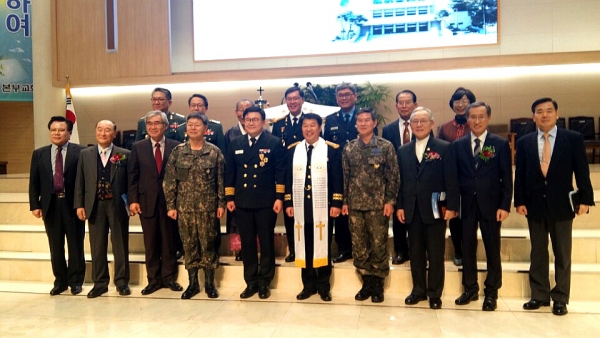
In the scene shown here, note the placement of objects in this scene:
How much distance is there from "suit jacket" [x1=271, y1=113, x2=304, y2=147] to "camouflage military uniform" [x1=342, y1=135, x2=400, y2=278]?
2.46ft

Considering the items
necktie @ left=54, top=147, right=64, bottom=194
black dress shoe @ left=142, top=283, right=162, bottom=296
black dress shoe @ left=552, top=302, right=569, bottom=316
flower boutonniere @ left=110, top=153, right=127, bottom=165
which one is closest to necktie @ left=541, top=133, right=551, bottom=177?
black dress shoe @ left=552, top=302, right=569, bottom=316

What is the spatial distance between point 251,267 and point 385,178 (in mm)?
1432

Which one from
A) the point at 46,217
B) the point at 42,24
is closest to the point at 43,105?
the point at 42,24

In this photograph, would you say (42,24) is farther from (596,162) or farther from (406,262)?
(596,162)

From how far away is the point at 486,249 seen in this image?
362cm

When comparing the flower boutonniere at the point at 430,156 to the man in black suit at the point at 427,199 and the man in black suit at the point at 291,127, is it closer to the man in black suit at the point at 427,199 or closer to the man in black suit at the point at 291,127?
the man in black suit at the point at 427,199

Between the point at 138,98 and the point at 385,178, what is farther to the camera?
the point at 138,98

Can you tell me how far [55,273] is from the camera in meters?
4.32

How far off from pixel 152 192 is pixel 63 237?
1.04 metres

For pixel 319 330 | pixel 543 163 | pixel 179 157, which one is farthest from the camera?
pixel 179 157

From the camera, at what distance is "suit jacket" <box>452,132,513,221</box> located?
11.6ft

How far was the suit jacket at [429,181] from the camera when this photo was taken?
3.58m

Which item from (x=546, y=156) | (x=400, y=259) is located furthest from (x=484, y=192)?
(x=400, y=259)

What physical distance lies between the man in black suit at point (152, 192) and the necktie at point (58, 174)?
0.72 m
